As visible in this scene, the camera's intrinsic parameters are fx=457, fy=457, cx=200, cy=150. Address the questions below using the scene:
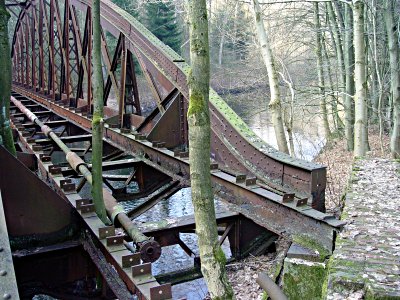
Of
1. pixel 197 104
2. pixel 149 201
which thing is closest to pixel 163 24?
pixel 149 201

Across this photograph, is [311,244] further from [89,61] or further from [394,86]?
[394,86]

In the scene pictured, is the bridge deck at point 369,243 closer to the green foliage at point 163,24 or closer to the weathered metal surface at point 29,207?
the weathered metal surface at point 29,207

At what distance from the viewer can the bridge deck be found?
2887 mm

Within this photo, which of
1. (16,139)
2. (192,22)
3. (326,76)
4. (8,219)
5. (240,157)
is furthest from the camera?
(326,76)

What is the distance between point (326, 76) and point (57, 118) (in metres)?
13.9

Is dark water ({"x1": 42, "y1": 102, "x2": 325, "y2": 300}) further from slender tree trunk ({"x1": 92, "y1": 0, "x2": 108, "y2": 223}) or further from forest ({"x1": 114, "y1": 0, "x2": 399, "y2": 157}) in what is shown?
forest ({"x1": 114, "y1": 0, "x2": 399, "y2": 157})

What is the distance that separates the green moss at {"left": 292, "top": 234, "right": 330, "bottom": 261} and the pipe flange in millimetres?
1538

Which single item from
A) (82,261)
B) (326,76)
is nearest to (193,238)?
(82,261)

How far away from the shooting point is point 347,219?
4277 millimetres

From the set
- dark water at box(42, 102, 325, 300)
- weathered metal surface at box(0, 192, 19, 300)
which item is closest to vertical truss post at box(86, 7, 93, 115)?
dark water at box(42, 102, 325, 300)

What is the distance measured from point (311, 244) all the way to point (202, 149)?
1952 millimetres

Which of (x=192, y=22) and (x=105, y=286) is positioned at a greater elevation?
(x=192, y=22)

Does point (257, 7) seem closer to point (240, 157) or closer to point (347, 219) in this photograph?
point (240, 157)

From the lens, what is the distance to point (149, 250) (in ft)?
13.8
